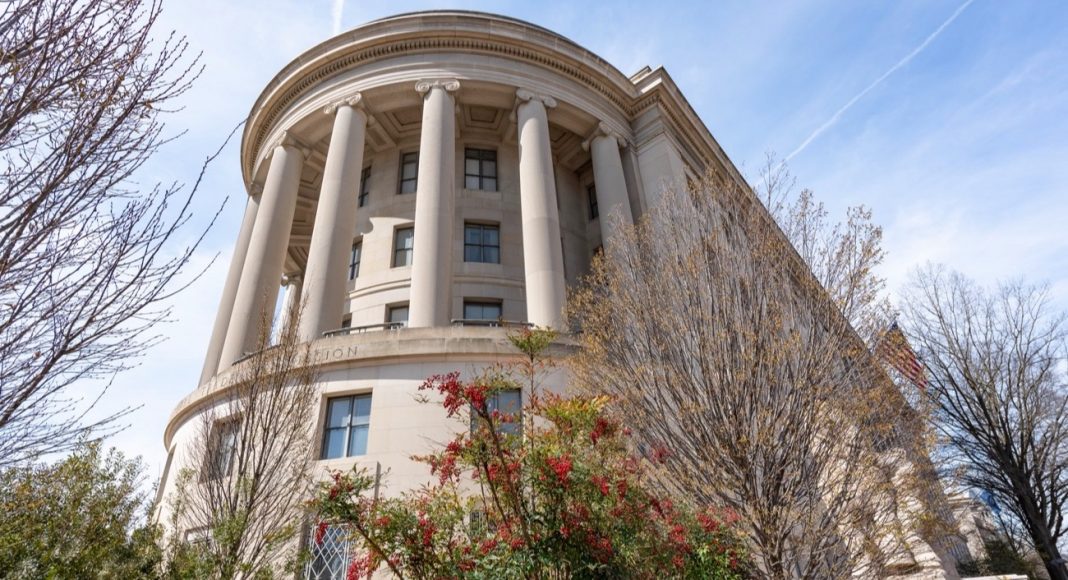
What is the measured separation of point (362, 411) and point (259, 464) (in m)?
3.43

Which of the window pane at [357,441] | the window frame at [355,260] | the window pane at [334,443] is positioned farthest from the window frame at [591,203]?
the window pane at [334,443]

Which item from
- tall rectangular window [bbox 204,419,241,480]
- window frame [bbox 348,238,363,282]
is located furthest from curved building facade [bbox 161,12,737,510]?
tall rectangular window [bbox 204,419,241,480]

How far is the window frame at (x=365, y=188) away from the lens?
27208mm

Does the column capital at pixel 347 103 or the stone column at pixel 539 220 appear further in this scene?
the column capital at pixel 347 103

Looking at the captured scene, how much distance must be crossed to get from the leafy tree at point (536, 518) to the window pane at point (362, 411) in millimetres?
9136

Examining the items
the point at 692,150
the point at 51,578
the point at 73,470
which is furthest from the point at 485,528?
the point at 692,150

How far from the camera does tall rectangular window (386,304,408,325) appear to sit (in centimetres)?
2288

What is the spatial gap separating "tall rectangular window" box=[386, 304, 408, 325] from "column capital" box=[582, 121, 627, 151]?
11060mm

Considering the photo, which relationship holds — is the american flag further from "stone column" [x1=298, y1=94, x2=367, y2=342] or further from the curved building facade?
"stone column" [x1=298, y1=94, x2=367, y2=342]

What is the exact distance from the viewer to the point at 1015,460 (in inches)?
810

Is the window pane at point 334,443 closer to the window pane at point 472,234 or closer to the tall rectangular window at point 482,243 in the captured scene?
the tall rectangular window at point 482,243

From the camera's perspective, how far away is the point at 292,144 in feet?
86.5

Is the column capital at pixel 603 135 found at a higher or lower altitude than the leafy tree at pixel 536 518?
higher

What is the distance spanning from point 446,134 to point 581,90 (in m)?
7.26
